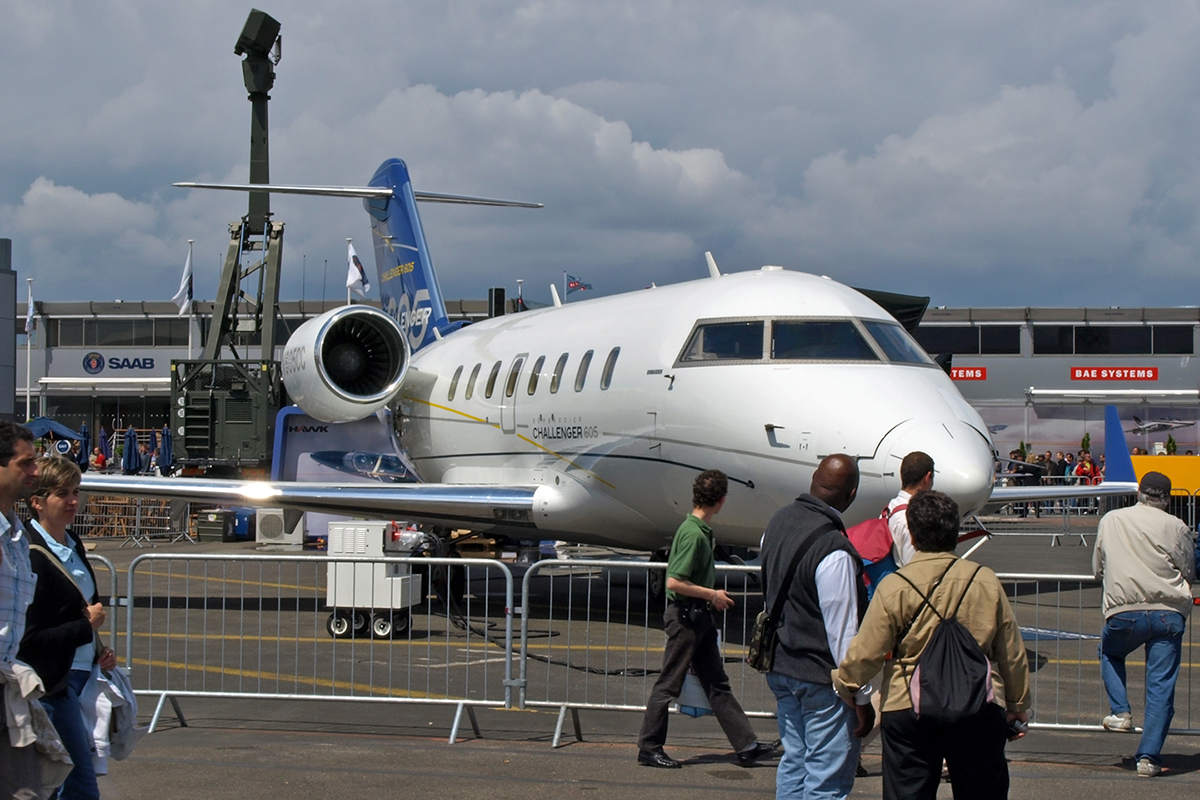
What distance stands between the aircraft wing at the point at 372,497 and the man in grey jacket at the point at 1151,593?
22.4 feet

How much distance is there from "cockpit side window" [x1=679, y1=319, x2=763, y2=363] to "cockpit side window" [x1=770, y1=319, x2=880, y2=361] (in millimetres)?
157

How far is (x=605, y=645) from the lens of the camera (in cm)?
1029

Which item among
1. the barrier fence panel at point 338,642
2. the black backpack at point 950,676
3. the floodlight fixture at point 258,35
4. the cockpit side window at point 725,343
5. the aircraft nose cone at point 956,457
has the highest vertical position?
the floodlight fixture at point 258,35

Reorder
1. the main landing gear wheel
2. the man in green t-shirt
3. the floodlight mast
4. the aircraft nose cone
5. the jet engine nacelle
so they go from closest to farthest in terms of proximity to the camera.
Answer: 1. the man in green t-shirt
2. the aircraft nose cone
3. the main landing gear wheel
4. the jet engine nacelle
5. the floodlight mast

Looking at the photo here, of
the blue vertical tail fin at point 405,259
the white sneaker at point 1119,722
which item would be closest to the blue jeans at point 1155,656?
the white sneaker at point 1119,722

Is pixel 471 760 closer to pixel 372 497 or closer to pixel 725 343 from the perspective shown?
pixel 725 343

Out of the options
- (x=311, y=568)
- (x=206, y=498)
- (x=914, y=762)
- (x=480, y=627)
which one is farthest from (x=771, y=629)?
(x=311, y=568)

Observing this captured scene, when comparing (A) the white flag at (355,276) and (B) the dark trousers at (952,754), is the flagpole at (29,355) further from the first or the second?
(B) the dark trousers at (952,754)

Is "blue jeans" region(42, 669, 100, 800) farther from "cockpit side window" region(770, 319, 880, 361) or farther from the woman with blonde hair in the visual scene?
"cockpit side window" region(770, 319, 880, 361)

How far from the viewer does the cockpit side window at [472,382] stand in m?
14.6

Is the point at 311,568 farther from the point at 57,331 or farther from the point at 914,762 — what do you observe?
the point at 57,331

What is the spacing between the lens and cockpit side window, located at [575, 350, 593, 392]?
11.9 meters

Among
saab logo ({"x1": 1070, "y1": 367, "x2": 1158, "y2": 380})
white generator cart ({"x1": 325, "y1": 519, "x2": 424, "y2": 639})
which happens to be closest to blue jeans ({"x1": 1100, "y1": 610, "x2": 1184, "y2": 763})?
white generator cart ({"x1": 325, "y1": 519, "x2": 424, "y2": 639})

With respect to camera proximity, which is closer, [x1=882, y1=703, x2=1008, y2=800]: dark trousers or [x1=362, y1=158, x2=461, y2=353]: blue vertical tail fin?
[x1=882, y1=703, x2=1008, y2=800]: dark trousers
